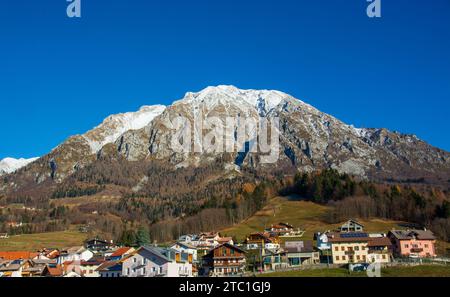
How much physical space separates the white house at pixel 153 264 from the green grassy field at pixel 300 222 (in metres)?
70.3

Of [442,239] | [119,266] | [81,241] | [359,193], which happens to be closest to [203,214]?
[81,241]

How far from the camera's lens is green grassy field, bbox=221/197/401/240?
5974 inches

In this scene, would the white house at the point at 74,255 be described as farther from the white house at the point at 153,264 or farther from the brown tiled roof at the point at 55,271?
the white house at the point at 153,264

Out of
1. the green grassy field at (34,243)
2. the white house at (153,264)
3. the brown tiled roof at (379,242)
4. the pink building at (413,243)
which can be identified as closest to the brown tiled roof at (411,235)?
the pink building at (413,243)

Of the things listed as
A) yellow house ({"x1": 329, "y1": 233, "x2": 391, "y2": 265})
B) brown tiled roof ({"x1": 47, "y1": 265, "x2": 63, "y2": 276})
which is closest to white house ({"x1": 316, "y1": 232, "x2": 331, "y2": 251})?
yellow house ({"x1": 329, "y1": 233, "x2": 391, "y2": 265})

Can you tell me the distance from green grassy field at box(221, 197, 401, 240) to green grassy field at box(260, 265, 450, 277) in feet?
207

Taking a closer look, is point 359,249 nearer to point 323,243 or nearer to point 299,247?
point 299,247

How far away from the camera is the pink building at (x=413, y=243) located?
11006cm

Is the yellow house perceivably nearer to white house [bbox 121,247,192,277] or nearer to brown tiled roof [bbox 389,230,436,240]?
brown tiled roof [bbox 389,230,436,240]

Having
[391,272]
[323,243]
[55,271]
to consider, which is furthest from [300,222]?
[391,272]

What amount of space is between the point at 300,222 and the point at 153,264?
101 meters

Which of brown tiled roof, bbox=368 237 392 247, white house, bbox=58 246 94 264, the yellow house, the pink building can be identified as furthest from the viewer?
white house, bbox=58 246 94 264

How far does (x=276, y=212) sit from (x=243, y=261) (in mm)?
97549
